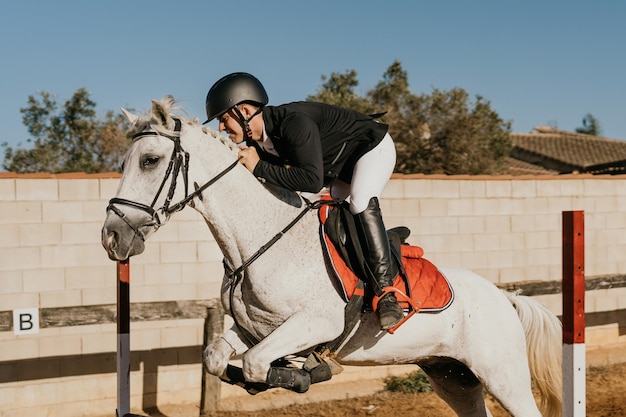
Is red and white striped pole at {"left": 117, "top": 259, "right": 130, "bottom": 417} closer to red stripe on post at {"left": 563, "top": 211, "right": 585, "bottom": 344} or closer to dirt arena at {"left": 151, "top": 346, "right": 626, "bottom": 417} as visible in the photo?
dirt arena at {"left": 151, "top": 346, "right": 626, "bottom": 417}

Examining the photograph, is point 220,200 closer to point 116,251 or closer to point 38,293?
point 116,251

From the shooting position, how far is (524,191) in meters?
9.20

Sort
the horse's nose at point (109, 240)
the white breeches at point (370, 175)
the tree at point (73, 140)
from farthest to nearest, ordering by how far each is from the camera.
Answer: the tree at point (73, 140)
the white breeches at point (370, 175)
the horse's nose at point (109, 240)

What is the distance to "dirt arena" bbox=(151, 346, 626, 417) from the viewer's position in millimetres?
6840

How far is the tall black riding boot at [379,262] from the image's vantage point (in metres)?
3.74

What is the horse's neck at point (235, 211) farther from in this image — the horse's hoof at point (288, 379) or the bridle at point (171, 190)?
the horse's hoof at point (288, 379)

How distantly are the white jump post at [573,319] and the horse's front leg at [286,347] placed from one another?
1352 millimetres

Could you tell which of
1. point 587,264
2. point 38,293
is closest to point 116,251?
point 38,293

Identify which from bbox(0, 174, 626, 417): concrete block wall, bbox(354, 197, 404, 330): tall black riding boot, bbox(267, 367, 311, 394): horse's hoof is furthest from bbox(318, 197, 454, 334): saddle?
bbox(0, 174, 626, 417): concrete block wall

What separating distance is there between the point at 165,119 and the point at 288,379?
1.43 meters

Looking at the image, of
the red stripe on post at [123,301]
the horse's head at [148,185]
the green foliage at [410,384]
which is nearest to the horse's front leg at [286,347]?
the horse's head at [148,185]

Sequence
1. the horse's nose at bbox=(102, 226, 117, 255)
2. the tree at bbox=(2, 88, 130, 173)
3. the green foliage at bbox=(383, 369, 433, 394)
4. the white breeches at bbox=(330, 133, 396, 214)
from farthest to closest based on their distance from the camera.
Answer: the tree at bbox=(2, 88, 130, 173) < the green foliage at bbox=(383, 369, 433, 394) < the white breeches at bbox=(330, 133, 396, 214) < the horse's nose at bbox=(102, 226, 117, 255)

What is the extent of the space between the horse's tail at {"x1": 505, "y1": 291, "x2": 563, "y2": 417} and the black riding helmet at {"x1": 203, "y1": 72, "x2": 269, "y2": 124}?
220cm

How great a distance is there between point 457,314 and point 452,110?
1543cm
